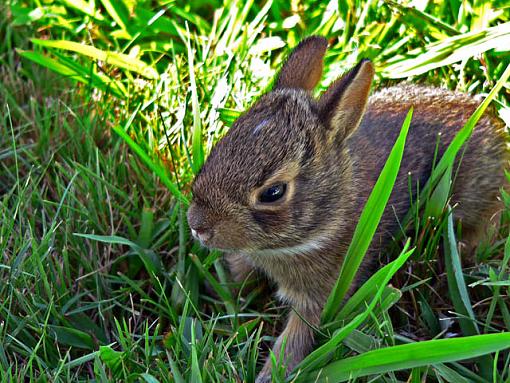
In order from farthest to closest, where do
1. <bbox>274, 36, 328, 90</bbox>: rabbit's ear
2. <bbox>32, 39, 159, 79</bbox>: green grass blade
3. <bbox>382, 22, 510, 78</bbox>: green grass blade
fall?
<bbox>32, 39, 159, 79</bbox>: green grass blade
<bbox>382, 22, 510, 78</bbox>: green grass blade
<bbox>274, 36, 328, 90</bbox>: rabbit's ear

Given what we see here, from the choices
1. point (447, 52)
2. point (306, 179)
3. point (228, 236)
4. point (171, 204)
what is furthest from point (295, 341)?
point (447, 52)

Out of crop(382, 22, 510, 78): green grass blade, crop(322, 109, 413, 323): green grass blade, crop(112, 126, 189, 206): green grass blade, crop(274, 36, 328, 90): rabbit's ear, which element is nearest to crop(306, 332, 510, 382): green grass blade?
crop(322, 109, 413, 323): green grass blade

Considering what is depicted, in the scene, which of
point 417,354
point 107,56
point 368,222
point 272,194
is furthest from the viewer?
point 107,56

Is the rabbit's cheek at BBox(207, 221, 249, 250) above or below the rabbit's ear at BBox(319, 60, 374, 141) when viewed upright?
below

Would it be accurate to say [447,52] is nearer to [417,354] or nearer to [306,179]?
[306,179]

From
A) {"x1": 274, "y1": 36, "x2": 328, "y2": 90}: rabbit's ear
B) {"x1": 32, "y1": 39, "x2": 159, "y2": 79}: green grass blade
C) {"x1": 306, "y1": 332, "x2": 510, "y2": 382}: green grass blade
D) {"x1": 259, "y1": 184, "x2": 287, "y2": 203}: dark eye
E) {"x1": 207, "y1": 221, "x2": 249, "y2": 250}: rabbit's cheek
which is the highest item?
{"x1": 274, "y1": 36, "x2": 328, "y2": 90}: rabbit's ear

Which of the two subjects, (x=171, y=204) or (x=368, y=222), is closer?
(x=368, y=222)

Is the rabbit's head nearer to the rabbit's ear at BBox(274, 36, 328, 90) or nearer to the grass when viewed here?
the rabbit's ear at BBox(274, 36, 328, 90)

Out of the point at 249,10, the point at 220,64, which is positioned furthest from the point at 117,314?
the point at 249,10

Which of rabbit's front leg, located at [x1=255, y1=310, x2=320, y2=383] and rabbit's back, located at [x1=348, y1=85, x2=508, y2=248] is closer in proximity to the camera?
rabbit's front leg, located at [x1=255, y1=310, x2=320, y2=383]
